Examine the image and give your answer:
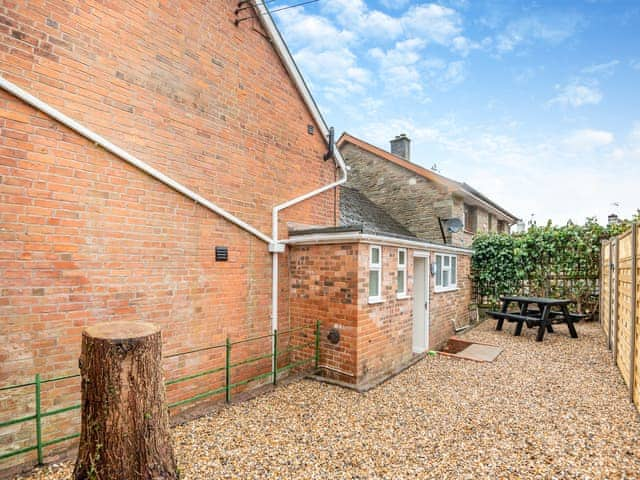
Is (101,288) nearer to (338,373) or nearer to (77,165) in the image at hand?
(77,165)

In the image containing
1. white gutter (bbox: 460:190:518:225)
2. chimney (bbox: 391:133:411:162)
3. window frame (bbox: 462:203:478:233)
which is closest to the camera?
white gutter (bbox: 460:190:518:225)

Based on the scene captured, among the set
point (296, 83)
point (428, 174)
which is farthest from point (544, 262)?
point (296, 83)

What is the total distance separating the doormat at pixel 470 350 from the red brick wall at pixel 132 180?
180 inches

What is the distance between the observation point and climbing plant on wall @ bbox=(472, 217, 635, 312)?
35.0 feet

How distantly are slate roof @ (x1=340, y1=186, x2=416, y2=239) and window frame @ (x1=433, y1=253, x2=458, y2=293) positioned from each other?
4.20 ft

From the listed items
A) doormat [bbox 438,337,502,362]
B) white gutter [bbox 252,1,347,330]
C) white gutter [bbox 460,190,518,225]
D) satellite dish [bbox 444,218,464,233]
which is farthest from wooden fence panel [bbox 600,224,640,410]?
white gutter [bbox 460,190,518,225]

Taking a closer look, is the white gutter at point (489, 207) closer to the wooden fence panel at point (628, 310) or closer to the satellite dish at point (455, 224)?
the satellite dish at point (455, 224)

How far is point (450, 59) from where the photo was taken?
10.2 m

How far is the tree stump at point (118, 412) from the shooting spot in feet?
6.76

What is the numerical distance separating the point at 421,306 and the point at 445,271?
176 centimetres

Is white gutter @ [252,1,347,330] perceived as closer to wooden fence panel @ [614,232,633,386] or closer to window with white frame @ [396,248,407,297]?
window with white frame @ [396,248,407,297]

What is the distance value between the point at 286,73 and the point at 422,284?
19.2ft

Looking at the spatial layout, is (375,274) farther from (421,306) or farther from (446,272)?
(446,272)

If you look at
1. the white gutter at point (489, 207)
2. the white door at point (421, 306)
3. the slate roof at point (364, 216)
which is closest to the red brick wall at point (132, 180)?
the white door at point (421, 306)
